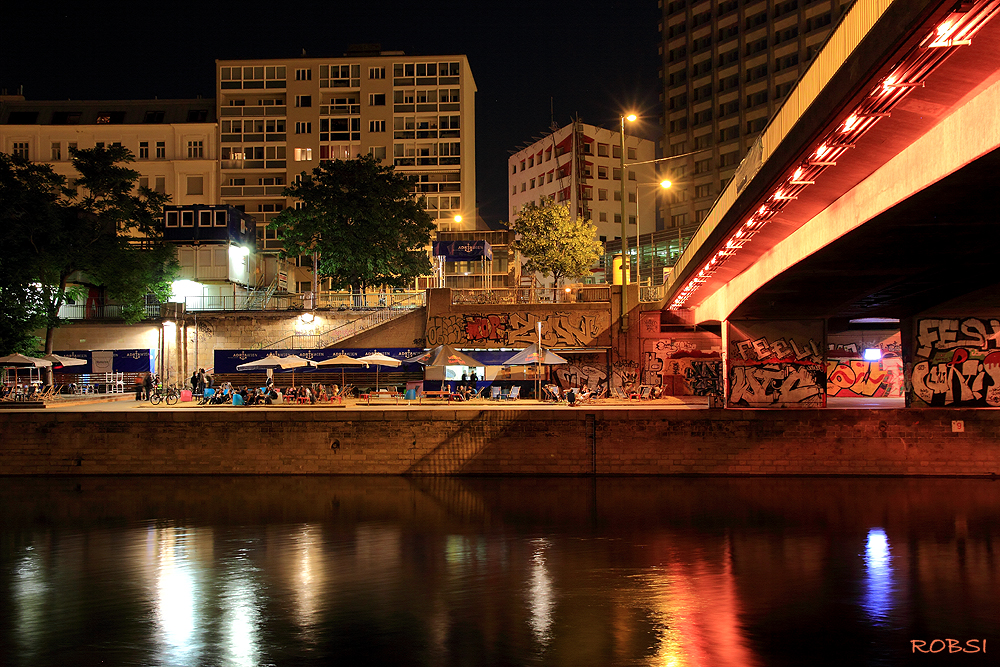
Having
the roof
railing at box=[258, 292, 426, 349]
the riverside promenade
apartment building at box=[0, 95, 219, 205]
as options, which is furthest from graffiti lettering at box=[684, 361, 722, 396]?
the roof

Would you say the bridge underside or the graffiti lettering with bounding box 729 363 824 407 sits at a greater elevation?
the bridge underside

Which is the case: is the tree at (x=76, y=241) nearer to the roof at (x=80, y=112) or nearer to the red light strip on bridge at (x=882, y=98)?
the red light strip on bridge at (x=882, y=98)

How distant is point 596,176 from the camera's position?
Result: 100312 millimetres

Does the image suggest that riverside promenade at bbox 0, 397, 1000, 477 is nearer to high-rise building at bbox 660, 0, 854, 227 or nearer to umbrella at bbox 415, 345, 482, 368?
umbrella at bbox 415, 345, 482, 368

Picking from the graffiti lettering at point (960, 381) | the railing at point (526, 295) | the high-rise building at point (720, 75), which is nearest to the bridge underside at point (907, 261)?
the graffiti lettering at point (960, 381)

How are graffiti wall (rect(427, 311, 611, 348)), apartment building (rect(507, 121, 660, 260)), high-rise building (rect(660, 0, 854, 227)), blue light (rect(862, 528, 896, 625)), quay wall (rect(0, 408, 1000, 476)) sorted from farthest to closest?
apartment building (rect(507, 121, 660, 260)), high-rise building (rect(660, 0, 854, 227)), graffiti wall (rect(427, 311, 611, 348)), quay wall (rect(0, 408, 1000, 476)), blue light (rect(862, 528, 896, 625))

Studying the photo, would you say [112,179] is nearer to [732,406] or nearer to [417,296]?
[417,296]

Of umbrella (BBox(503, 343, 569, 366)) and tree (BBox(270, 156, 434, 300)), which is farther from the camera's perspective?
tree (BBox(270, 156, 434, 300))

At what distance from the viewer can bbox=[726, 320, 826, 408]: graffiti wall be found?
91.2ft

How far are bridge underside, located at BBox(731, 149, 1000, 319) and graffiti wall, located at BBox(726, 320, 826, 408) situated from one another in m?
0.72

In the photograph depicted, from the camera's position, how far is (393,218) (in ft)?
171

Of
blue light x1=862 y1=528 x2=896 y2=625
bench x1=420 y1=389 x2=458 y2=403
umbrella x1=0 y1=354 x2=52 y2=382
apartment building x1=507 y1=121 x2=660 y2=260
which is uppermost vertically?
apartment building x1=507 y1=121 x2=660 y2=260

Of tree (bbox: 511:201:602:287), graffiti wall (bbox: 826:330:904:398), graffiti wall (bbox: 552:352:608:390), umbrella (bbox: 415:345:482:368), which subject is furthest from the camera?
tree (bbox: 511:201:602:287)

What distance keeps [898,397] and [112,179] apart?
43137 mm
